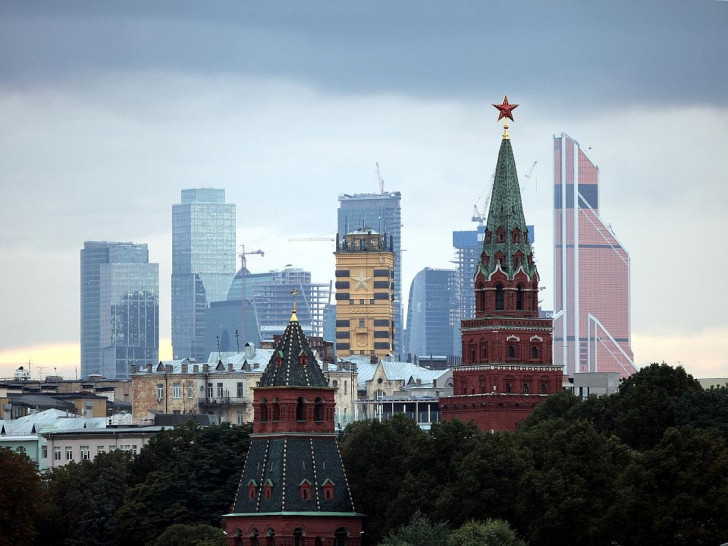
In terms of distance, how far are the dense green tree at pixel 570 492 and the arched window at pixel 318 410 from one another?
1264 cm

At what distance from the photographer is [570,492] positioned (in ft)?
458

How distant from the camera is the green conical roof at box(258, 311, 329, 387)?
490 feet

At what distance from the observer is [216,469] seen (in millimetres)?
168000

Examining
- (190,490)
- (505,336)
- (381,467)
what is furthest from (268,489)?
(505,336)

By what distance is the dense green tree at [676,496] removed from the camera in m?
133

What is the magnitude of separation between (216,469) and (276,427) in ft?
68.8

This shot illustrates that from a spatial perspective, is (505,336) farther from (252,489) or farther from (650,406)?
(252,489)

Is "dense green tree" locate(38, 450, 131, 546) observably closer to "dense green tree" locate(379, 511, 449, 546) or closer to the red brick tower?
the red brick tower

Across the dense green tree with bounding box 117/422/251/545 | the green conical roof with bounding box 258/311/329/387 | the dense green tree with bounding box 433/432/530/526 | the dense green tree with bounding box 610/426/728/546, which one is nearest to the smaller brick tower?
the green conical roof with bounding box 258/311/329/387

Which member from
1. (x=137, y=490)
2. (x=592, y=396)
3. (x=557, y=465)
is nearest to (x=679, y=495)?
(x=557, y=465)

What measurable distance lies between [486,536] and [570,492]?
6.08m

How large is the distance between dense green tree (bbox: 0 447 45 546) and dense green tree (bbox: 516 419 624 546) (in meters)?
34.9

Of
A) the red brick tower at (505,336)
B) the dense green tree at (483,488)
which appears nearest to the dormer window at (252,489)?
the dense green tree at (483,488)

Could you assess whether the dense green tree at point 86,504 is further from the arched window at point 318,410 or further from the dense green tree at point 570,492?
the dense green tree at point 570,492
